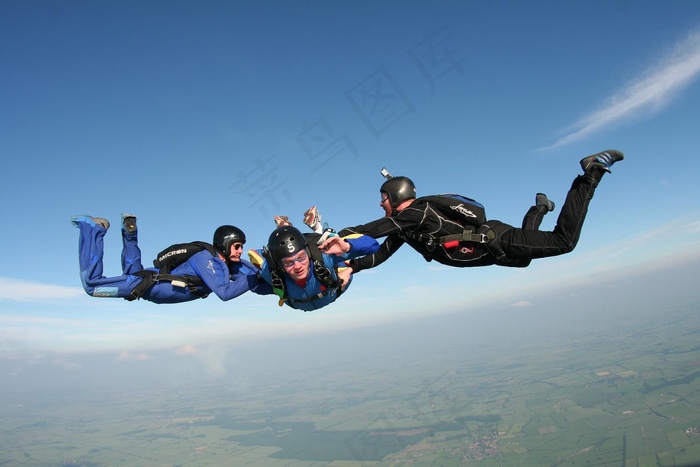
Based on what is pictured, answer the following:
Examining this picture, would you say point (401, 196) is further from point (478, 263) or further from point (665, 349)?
point (665, 349)

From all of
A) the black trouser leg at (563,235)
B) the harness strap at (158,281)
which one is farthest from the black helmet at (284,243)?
the black trouser leg at (563,235)

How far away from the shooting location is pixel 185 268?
4910 millimetres

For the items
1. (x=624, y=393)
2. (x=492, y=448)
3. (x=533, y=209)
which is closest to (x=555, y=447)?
(x=492, y=448)

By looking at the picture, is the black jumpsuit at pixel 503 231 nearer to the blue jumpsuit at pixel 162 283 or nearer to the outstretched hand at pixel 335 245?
the outstretched hand at pixel 335 245

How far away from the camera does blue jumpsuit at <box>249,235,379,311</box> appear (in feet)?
12.6

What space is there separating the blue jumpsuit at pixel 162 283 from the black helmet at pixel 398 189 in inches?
74.0

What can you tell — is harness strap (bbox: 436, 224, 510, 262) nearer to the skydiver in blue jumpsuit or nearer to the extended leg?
the extended leg

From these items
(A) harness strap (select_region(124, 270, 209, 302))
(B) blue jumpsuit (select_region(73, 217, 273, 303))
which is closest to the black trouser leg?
(B) blue jumpsuit (select_region(73, 217, 273, 303))

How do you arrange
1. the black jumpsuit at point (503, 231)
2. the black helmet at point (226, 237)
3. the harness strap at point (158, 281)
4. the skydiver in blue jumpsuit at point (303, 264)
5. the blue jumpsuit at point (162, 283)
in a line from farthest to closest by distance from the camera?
the black helmet at point (226, 237)
the harness strap at point (158, 281)
the blue jumpsuit at point (162, 283)
the black jumpsuit at point (503, 231)
the skydiver in blue jumpsuit at point (303, 264)

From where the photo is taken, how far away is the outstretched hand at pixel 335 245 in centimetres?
357

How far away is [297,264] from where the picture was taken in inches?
154

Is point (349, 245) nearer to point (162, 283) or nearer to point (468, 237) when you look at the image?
point (468, 237)

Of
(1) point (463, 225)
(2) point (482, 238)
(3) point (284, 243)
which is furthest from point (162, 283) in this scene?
(2) point (482, 238)

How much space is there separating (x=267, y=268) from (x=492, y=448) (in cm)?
5355
